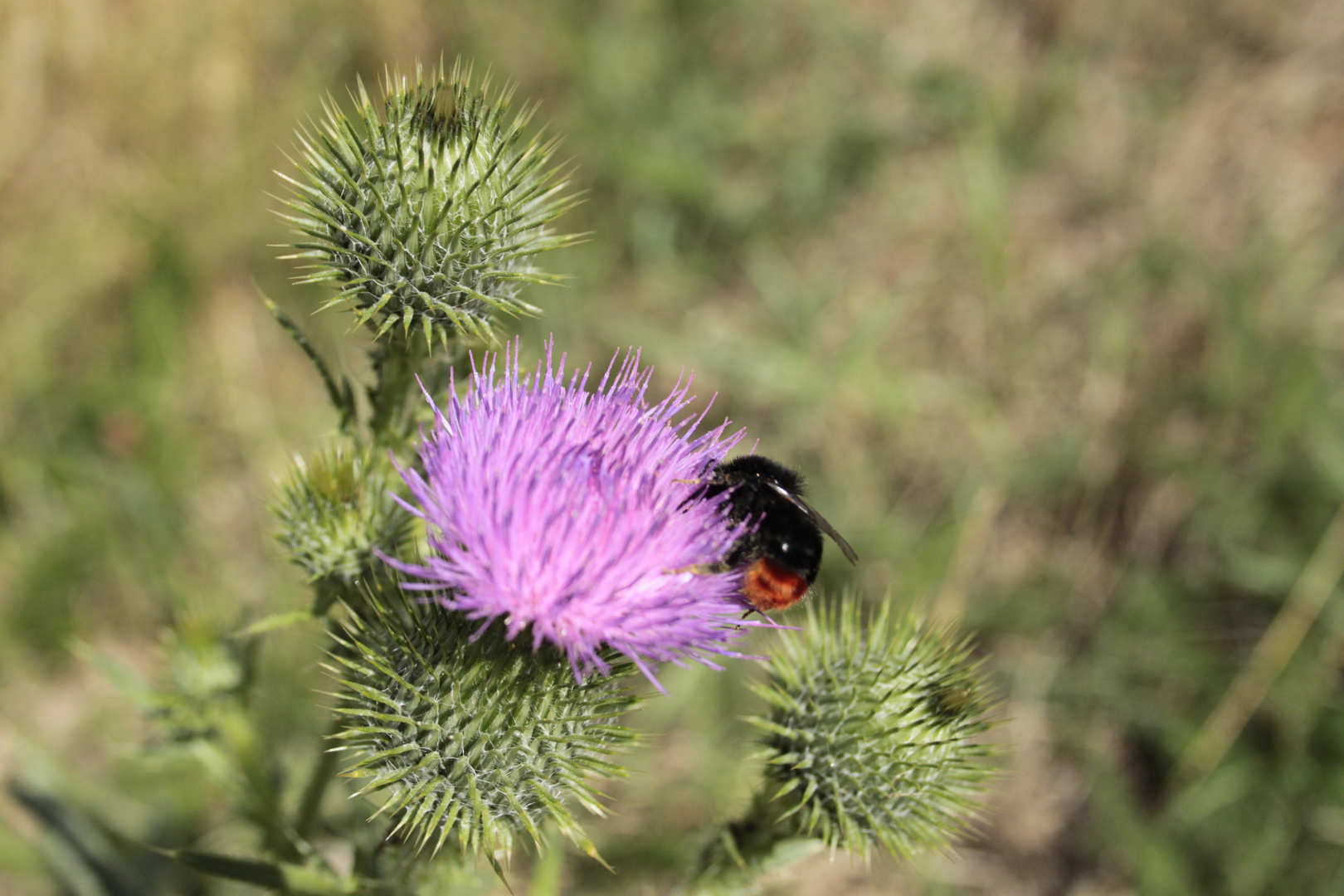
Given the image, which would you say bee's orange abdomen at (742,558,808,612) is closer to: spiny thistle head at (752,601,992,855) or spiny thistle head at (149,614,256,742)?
spiny thistle head at (752,601,992,855)

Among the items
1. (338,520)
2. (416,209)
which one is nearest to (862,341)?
(416,209)

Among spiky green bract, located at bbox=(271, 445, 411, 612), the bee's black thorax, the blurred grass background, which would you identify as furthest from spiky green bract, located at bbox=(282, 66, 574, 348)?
the blurred grass background

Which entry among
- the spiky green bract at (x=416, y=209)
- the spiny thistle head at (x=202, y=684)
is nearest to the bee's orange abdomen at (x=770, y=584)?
the spiky green bract at (x=416, y=209)

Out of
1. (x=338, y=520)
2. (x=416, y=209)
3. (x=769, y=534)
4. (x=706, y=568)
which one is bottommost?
(x=338, y=520)

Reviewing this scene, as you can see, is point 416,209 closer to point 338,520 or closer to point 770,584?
point 338,520

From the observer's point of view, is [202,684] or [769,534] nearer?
[769,534]
